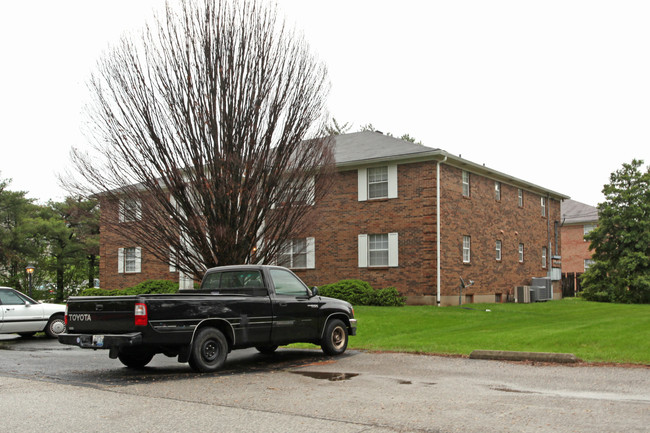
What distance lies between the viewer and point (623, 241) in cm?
3447

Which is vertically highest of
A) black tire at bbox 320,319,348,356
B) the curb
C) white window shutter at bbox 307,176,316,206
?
white window shutter at bbox 307,176,316,206

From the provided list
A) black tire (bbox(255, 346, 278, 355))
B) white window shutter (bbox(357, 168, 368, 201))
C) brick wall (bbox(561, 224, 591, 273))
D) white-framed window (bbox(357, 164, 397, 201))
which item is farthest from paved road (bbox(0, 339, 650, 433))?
brick wall (bbox(561, 224, 591, 273))

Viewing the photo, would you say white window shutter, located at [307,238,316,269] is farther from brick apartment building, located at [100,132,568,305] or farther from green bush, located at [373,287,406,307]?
green bush, located at [373,287,406,307]

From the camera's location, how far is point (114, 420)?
Answer: 6.74 metres

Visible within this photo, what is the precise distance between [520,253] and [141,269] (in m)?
19.5

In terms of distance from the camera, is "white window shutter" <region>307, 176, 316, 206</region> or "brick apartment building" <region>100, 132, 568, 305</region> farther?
"brick apartment building" <region>100, 132, 568, 305</region>

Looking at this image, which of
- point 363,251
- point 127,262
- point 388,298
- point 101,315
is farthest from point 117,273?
point 101,315

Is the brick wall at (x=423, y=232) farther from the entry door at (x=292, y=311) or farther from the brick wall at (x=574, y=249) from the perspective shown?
the brick wall at (x=574, y=249)

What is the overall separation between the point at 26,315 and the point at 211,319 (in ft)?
30.2

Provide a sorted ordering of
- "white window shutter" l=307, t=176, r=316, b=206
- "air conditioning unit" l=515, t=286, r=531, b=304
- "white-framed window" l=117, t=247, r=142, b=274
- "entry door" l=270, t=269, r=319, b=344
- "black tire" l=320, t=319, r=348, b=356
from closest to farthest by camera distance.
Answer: "entry door" l=270, t=269, r=319, b=344 < "black tire" l=320, t=319, r=348, b=356 < "white window shutter" l=307, t=176, r=316, b=206 < "air conditioning unit" l=515, t=286, r=531, b=304 < "white-framed window" l=117, t=247, r=142, b=274

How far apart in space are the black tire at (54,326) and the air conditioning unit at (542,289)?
22621mm

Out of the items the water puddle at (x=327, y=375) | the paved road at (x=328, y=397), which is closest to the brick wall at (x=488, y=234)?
the paved road at (x=328, y=397)

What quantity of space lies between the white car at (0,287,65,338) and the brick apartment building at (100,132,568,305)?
5077 mm

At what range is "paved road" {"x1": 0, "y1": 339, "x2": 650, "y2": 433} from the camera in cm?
646
